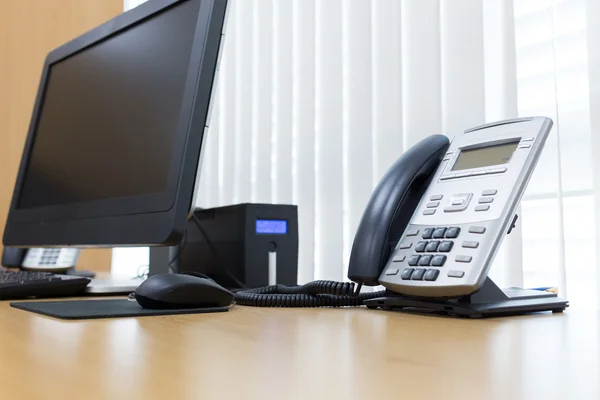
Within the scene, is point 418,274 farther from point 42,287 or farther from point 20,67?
point 20,67

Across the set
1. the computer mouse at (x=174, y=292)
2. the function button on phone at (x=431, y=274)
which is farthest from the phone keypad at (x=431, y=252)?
the computer mouse at (x=174, y=292)

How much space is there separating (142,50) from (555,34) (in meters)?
0.72

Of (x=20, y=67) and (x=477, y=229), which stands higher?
(x=20, y=67)

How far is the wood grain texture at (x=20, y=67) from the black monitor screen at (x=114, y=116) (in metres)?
1.24

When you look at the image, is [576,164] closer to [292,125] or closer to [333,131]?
[333,131]

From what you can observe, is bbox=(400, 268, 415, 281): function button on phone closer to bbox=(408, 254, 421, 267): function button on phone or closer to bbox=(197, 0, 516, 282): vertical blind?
bbox=(408, 254, 421, 267): function button on phone

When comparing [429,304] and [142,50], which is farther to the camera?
[142,50]

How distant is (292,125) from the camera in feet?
5.52

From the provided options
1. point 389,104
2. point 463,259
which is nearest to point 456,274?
point 463,259

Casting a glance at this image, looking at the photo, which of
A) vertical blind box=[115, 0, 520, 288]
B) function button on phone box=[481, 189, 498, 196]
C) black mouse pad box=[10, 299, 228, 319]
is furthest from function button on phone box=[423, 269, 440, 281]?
vertical blind box=[115, 0, 520, 288]

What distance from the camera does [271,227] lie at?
125 centimetres

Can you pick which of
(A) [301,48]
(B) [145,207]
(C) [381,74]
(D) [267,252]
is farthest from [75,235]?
(A) [301,48]

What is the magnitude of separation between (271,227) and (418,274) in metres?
0.56

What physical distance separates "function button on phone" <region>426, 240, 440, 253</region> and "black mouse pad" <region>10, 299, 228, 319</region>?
26 cm
